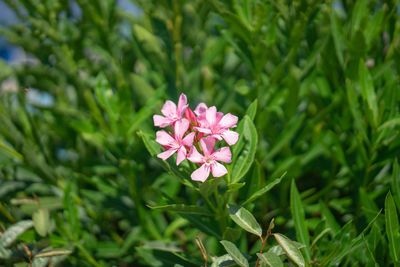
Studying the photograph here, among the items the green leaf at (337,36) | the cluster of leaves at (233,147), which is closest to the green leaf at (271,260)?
the cluster of leaves at (233,147)

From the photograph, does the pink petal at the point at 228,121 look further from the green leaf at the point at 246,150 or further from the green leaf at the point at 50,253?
the green leaf at the point at 50,253

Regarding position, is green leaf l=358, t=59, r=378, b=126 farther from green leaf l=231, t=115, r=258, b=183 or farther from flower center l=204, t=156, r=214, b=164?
flower center l=204, t=156, r=214, b=164

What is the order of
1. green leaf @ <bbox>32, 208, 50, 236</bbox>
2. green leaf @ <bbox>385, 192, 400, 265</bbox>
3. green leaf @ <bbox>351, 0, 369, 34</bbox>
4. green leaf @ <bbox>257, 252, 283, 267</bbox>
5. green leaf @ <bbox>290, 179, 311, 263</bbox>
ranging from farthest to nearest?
1. green leaf @ <bbox>351, 0, 369, 34</bbox>
2. green leaf @ <bbox>32, 208, 50, 236</bbox>
3. green leaf @ <bbox>290, 179, 311, 263</bbox>
4. green leaf @ <bbox>385, 192, 400, 265</bbox>
5. green leaf @ <bbox>257, 252, 283, 267</bbox>

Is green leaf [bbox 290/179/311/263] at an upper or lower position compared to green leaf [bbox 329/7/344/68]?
lower

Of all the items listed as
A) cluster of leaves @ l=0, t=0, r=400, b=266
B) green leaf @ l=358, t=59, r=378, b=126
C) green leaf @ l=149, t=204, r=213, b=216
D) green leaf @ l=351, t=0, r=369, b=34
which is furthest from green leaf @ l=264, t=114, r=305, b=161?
green leaf @ l=149, t=204, r=213, b=216

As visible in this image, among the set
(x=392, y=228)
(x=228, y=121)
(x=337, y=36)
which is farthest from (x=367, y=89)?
(x=228, y=121)

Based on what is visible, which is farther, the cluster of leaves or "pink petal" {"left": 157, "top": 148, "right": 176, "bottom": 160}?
the cluster of leaves

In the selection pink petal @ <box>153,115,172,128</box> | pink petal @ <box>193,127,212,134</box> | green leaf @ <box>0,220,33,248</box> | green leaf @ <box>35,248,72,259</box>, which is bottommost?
green leaf @ <box>35,248,72,259</box>
